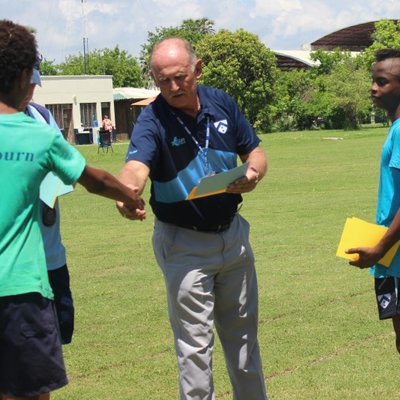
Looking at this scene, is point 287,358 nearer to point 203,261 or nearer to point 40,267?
point 203,261

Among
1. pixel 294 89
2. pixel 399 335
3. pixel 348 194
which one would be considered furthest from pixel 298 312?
pixel 294 89

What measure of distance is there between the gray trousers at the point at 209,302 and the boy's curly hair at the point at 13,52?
1649mm

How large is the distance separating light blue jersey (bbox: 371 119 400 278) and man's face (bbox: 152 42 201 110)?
1182 millimetres

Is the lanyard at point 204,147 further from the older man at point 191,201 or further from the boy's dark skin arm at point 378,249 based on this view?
the boy's dark skin arm at point 378,249

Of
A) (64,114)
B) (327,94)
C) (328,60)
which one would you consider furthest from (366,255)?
(328,60)

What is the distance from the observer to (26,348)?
3.95 meters

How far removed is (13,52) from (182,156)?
1.54 metres

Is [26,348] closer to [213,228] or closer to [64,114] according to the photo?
[213,228]

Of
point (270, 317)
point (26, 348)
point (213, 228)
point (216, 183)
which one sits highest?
point (216, 183)

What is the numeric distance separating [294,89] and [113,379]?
7252cm

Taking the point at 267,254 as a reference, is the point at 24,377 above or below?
above

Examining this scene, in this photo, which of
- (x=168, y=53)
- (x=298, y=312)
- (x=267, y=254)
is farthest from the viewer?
(x=267, y=254)

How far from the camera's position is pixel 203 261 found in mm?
5242

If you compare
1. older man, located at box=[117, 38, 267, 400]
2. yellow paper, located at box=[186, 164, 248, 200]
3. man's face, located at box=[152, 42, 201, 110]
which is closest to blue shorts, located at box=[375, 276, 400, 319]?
older man, located at box=[117, 38, 267, 400]
